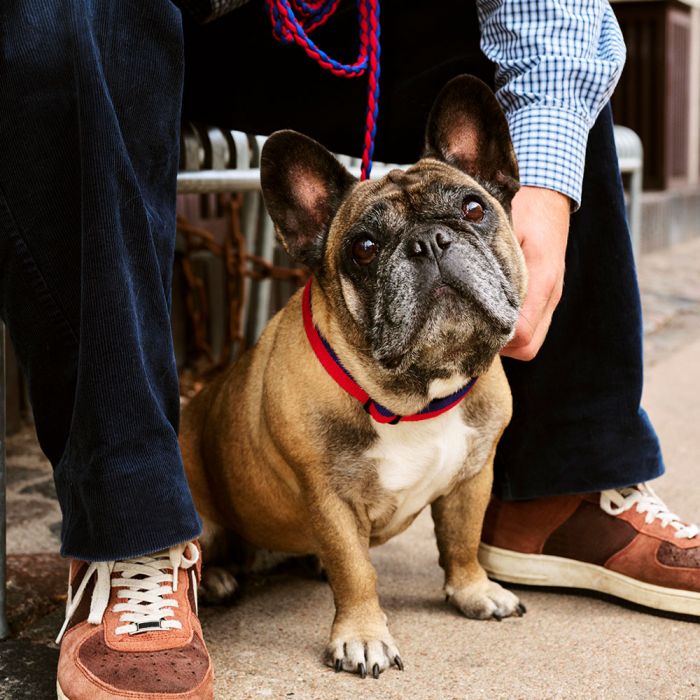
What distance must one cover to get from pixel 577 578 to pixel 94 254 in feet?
3.76

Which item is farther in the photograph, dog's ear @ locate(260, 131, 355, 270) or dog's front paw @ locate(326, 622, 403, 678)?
dog's ear @ locate(260, 131, 355, 270)

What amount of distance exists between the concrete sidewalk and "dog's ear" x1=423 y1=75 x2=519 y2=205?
0.77 meters

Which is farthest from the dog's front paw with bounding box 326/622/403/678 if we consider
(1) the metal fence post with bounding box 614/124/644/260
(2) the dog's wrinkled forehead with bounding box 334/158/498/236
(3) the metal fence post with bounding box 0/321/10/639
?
(1) the metal fence post with bounding box 614/124/644/260

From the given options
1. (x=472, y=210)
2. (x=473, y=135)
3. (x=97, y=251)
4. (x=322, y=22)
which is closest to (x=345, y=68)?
(x=322, y=22)

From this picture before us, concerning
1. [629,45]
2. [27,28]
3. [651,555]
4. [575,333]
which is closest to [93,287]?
[27,28]

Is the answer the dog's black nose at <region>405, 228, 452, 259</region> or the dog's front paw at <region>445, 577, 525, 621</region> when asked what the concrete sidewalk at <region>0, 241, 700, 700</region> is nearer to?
the dog's front paw at <region>445, 577, 525, 621</region>

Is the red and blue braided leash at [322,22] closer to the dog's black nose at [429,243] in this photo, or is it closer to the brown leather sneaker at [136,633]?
the dog's black nose at [429,243]

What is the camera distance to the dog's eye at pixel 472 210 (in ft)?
5.85

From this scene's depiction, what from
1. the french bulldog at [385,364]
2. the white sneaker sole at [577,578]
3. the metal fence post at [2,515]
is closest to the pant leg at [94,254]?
the metal fence post at [2,515]

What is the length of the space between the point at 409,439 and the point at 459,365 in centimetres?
17

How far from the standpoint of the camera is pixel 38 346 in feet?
5.14

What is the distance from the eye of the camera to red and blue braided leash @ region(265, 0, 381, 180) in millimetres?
1874

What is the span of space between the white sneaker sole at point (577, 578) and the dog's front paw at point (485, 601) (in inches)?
4.6

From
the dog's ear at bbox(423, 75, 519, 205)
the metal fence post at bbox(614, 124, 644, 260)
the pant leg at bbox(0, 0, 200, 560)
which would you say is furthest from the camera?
the metal fence post at bbox(614, 124, 644, 260)
